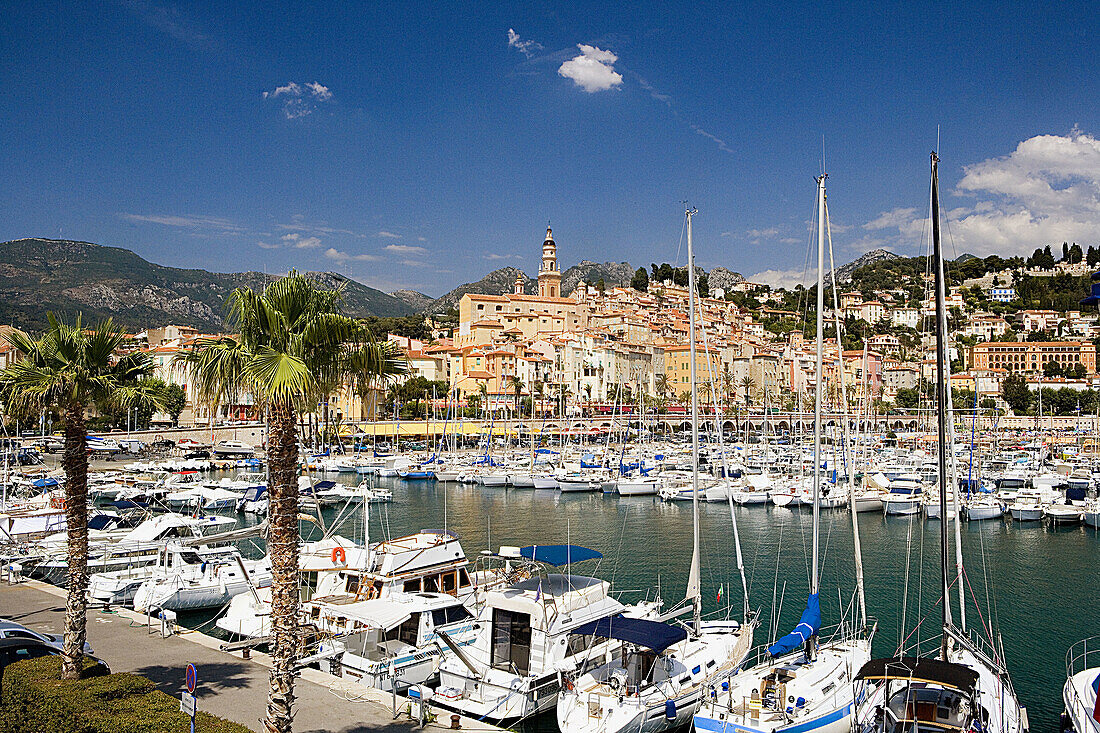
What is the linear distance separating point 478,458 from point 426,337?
232 ft

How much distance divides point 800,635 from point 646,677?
8.10ft

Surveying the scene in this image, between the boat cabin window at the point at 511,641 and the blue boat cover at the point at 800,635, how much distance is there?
3636mm

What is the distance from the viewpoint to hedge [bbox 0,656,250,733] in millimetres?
8422

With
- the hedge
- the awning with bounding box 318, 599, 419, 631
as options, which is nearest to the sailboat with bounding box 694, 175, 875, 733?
the awning with bounding box 318, 599, 419, 631

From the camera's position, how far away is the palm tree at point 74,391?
9953 mm

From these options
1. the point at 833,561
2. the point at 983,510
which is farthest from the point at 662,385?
the point at 833,561

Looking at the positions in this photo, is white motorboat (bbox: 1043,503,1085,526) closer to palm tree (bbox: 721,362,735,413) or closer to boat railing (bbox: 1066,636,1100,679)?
boat railing (bbox: 1066,636,1100,679)

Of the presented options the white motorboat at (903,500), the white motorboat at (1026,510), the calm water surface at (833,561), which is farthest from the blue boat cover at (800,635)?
the white motorboat at (1026,510)

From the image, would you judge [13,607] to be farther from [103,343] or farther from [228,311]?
[228,311]

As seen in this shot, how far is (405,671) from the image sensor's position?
43.6 feet

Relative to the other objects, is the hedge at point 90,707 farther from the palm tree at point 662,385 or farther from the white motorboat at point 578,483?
the palm tree at point 662,385

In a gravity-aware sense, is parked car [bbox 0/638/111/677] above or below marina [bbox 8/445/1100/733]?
above

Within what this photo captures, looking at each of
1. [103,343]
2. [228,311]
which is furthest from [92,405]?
[228,311]

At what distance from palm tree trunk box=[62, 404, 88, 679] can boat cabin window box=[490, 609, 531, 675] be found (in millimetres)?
5593
